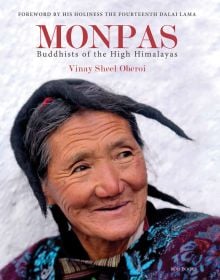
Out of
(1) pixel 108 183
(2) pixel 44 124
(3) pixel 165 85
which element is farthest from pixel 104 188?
(3) pixel 165 85

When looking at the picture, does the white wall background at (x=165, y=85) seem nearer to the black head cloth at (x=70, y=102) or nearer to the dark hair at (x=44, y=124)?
the black head cloth at (x=70, y=102)

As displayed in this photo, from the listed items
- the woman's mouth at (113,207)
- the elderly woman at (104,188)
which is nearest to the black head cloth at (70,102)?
the elderly woman at (104,188)

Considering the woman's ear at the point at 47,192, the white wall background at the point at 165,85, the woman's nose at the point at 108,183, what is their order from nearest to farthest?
the woman's nose at the point at 108,183 < the woman's ear at the point at 47,192 < the white wall background at the point at 165,85

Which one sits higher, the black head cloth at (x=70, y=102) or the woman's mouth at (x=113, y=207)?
the black head cloth at (x=70, y=102)

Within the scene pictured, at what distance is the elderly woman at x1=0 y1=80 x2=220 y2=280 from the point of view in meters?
2.20

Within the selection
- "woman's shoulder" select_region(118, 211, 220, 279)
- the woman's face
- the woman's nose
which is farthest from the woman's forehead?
"woman's shoulder" select_region(118, 211, 220, 279)

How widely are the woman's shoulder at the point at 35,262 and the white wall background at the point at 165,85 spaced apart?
0.07m

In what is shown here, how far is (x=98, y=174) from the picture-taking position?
2.19 metres

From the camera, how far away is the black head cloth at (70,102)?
224 centimetres

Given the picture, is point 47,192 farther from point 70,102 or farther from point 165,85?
point 165,85

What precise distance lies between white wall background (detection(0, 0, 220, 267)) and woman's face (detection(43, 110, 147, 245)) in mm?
343

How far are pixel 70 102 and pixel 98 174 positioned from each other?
10.8 inches

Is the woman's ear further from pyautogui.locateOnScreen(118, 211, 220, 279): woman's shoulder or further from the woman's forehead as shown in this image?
pyautogui.locateOnScreen(118, 211, 220, 279): woman's shoulder

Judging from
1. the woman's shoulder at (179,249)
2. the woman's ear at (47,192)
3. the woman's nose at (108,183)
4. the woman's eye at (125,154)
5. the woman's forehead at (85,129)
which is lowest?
the woman's shoulder at (179,249)
